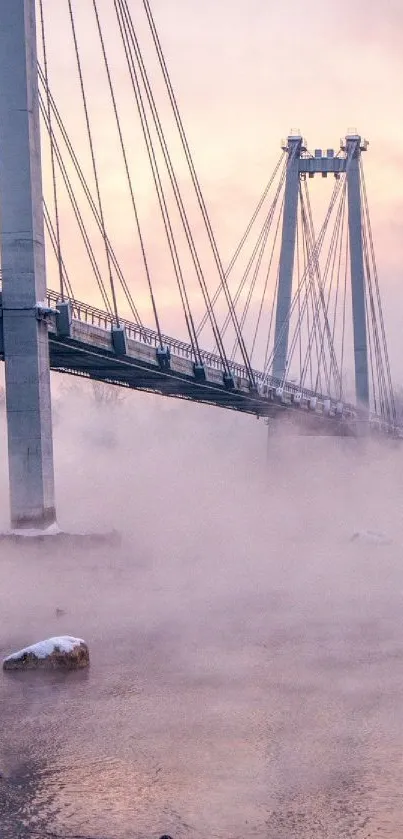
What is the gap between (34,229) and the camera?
2391cm

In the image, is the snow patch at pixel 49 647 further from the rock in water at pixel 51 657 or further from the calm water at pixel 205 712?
the calm water at pixel 205 712

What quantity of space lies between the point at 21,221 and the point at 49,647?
464 inches

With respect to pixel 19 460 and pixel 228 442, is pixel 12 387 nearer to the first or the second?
pixel 19 460

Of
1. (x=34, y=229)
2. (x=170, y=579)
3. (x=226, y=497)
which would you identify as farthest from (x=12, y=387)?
(x=226, y=497)

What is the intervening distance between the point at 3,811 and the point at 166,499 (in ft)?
122

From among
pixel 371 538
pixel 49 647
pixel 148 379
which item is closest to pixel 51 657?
pixel 49 647

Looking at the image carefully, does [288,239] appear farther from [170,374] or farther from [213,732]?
[213,732]

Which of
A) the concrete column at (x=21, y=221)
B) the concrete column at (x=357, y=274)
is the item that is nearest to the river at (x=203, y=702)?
the concrete column at (x=21, y=221)

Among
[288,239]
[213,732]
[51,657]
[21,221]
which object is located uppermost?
[288,239]

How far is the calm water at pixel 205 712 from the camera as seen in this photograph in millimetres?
9570

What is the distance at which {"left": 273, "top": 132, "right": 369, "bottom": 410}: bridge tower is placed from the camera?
196 feet

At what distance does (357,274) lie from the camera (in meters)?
68.0

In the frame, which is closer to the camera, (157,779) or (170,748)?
(157,779)

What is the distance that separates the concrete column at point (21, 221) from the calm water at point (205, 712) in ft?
13.9
